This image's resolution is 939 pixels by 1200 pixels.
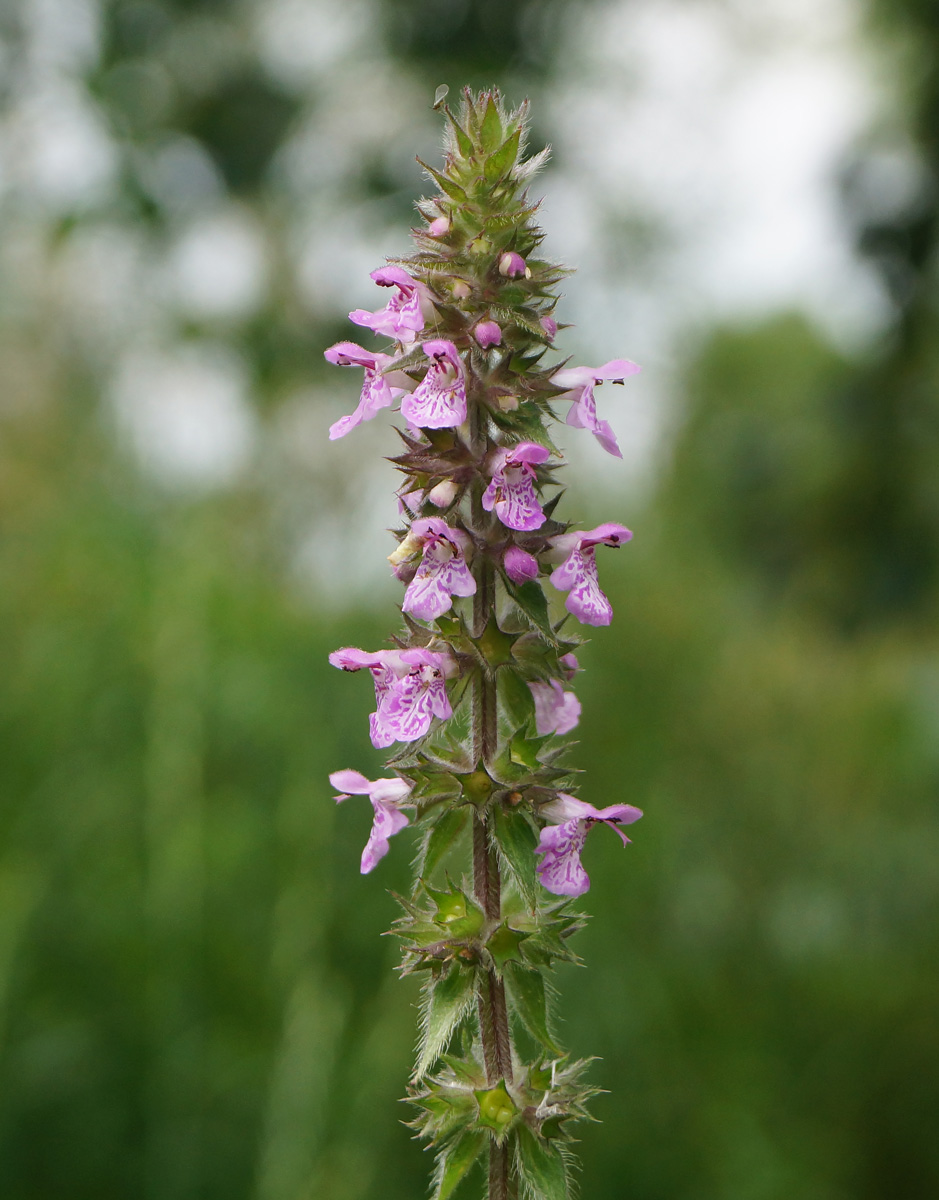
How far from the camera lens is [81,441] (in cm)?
650

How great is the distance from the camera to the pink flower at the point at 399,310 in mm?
1718

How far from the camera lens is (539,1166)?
62.4 inches

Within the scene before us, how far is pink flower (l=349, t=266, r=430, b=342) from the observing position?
1.72 metres

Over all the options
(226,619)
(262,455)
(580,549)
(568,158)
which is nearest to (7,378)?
(262,455)

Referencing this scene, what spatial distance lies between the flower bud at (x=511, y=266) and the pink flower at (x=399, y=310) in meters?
0.15

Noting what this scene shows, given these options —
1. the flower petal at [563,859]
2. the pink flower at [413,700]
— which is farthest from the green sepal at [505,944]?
the pink flower at [413,700]

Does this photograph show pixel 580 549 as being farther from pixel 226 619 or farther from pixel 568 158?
pixel 568 158

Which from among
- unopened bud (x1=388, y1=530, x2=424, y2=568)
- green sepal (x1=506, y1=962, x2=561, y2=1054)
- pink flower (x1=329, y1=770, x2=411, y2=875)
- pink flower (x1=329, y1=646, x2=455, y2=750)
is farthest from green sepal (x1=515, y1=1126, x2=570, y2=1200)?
unopened bud (x1=388, y1=530, x2=424, y2=568)

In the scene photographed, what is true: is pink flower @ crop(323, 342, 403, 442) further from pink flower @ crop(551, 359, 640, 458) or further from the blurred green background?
the blurred green background

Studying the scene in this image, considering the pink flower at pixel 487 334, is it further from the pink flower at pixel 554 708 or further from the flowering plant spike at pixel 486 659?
the pink flower at pixel 554 708

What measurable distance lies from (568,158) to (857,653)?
5380 millimetres

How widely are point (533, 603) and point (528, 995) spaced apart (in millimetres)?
595

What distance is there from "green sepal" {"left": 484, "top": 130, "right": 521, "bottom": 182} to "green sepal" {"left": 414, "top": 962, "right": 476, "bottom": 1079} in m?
1.25

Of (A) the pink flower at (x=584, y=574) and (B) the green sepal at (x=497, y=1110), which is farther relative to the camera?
(A) the pink flower at (x=584, y=574)
